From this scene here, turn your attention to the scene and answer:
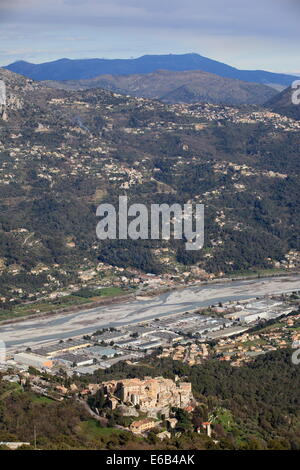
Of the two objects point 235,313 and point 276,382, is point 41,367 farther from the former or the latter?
point 235,313

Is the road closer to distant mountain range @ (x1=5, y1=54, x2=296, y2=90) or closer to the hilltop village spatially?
the hilltop village

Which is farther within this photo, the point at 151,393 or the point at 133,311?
the point at 133,311

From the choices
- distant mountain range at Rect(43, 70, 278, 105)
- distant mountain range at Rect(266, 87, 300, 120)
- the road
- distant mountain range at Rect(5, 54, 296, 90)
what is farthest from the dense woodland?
distant mountain range at Rect(5, 54, 296, 90)

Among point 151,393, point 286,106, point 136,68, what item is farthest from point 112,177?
point 136,68

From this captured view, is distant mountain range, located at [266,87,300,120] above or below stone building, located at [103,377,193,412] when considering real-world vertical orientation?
above

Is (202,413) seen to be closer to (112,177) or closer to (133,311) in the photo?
(133,311)

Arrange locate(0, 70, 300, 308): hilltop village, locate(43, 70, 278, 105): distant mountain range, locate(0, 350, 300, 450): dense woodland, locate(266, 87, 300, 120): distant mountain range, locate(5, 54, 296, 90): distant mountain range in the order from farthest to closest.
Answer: locate(5, 54, 296, 90): distant mountain range → locate(43, 70, 278, 105): distant mountain range → locate(266, 87, 300, 120): distant mountain range → locate(0, 70, 300, 308): hilltop village → locate(0, 350, 300, 450): dense woodland
